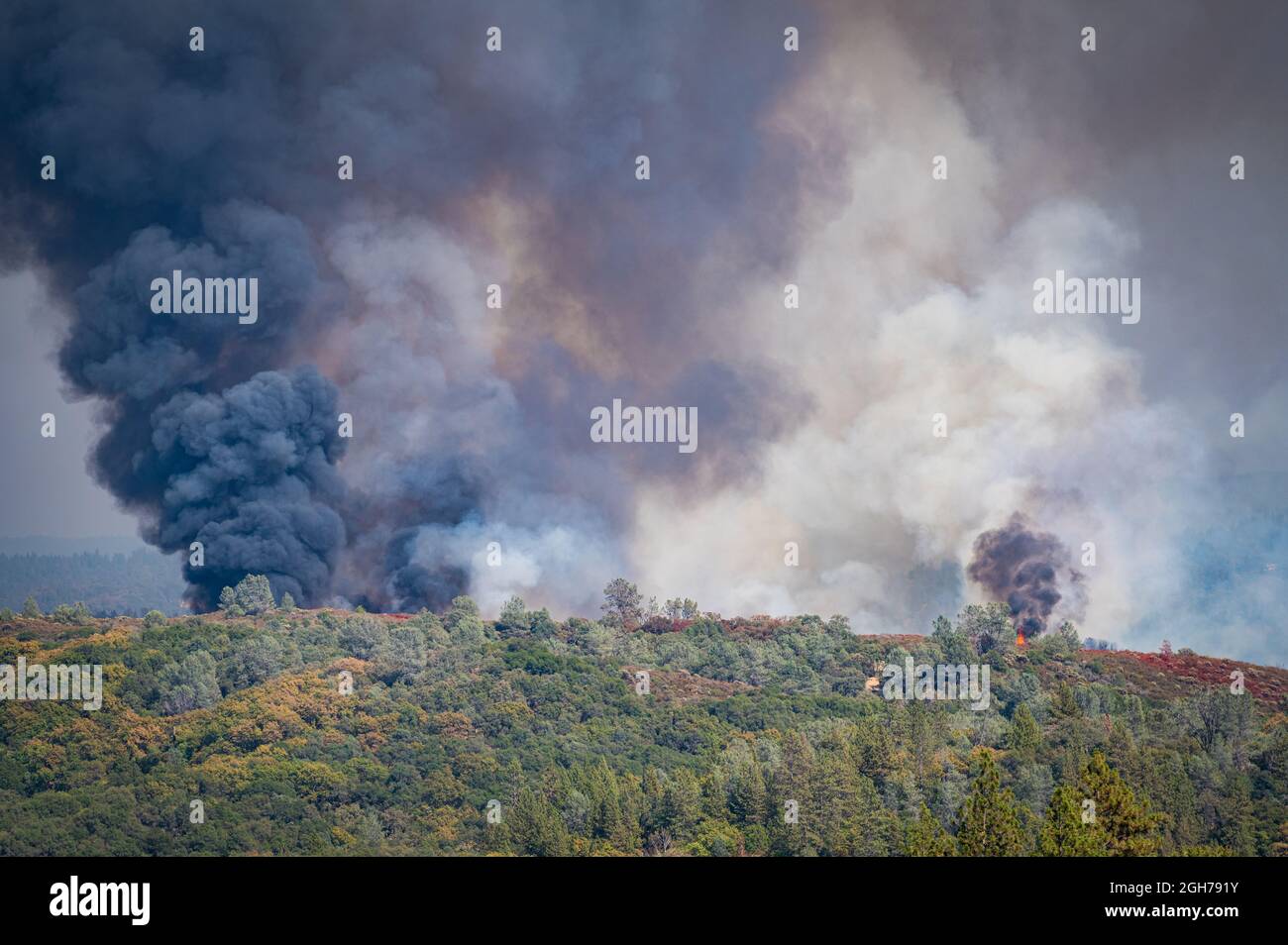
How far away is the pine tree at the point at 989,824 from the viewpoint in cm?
6141

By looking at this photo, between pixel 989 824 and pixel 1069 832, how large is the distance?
10.0 feet

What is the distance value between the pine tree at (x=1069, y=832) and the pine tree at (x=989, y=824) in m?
1.12

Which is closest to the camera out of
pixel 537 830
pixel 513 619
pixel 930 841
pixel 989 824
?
pixel 930 841

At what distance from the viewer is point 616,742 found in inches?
3371

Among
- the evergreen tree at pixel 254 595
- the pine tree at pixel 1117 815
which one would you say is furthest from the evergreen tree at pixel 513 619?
the pine tree at pixel 1117 815

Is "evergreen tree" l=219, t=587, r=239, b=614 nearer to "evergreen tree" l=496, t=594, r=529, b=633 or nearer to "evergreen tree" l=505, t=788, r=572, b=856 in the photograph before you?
"evergreen tree" l=496, t=594, r=529, b=633

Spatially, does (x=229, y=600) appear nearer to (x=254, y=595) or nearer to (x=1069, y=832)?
(x=254, y=595)

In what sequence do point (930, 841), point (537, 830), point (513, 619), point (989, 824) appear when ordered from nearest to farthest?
1. point (930, 841)
2. point (989, 824)
3. point (537, 830)
4. point (513, 619)

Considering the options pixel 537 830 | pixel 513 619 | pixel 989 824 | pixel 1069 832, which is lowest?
pixel 537 830

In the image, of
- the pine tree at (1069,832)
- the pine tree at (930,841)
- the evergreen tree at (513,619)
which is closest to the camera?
the pine tree at (1069,832)

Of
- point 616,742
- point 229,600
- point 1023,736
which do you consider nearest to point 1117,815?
point 1023,736

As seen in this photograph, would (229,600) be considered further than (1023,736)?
Yes

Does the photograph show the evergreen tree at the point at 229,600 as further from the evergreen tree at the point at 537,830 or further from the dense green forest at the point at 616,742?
the evergreen tree at the point at 537,830
